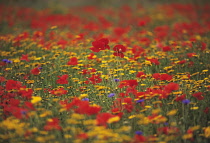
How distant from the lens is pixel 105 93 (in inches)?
133

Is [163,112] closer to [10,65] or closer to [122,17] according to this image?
[10,65]

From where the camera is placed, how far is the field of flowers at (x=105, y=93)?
2180 millimetres

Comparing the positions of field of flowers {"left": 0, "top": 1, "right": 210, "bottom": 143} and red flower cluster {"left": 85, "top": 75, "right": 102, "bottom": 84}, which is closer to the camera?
field of flowers {"left": 0, "top": 1, "right": 210, "bottom": 143}

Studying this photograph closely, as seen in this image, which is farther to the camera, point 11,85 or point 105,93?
point 105,93

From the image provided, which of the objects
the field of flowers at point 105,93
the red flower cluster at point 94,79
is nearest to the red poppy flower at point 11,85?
the field of flowers at point 105,93

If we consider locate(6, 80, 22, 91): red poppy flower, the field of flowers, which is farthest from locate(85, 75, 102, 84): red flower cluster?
locate(6, 80, 22, 91): red poppy flower

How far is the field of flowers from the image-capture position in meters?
2.18

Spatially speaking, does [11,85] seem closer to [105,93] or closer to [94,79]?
[94,79]

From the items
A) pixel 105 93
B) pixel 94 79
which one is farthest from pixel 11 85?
pixel 105 93

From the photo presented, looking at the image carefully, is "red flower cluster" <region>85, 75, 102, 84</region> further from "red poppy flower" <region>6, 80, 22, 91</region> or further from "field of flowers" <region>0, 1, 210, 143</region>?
"red poppy flower" <region>6, 80, 22, 91</region>

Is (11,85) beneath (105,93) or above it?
above

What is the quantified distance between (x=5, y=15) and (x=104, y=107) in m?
9.64

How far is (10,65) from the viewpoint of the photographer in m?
4.45

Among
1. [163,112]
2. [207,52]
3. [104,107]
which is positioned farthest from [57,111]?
[207,52]
